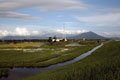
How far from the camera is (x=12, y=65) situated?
25.9 metres

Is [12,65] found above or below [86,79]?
below

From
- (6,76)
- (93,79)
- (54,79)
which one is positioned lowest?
(6,76)

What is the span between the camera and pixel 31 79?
16.0 meters

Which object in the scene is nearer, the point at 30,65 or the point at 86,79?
the point at 86,79

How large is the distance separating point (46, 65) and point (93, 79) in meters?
16.6

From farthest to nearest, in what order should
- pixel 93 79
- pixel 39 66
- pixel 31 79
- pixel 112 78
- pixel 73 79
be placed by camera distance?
1. pixel 39 66
2. pixel 31 79
3. pixel 73 79
4. pixel 93 79
5. pixel 112 78

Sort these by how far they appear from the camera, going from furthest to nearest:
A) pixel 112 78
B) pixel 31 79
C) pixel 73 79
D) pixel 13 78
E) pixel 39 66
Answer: pixel 39 66 < pixel 13 78 < pixel 31 79 < pixel 73 79 < pixel 112 78

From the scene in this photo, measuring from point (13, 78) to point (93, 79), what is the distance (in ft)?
43.3

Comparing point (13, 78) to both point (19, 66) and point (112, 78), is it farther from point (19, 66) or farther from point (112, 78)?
point (112, 78)

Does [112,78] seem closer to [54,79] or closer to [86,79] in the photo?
[86,79]

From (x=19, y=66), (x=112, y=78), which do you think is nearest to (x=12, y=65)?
(x=19, y=66)

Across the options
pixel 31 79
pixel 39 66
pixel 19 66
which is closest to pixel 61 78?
pixel 31 79

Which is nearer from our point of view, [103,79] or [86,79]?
[103,79]

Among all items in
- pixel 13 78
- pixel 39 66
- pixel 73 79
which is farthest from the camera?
pixel 39 66
